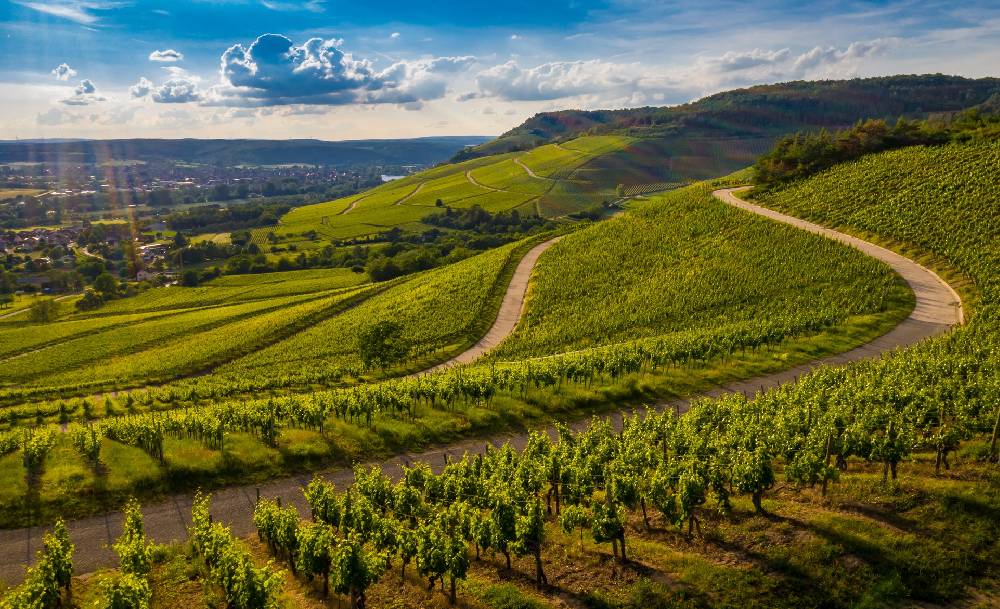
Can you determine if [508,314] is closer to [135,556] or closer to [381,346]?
[381,346]

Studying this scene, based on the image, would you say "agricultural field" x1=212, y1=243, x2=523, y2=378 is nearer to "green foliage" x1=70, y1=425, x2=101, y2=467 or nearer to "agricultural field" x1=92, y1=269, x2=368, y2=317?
"green foliage" x1=70, y1=425, x2=101, y2=467

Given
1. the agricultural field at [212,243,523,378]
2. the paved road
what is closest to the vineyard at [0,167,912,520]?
the agricultural field at [212,243,523,378]

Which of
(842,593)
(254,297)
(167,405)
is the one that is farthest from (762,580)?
(254,297)

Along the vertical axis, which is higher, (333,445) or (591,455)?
(591,455)

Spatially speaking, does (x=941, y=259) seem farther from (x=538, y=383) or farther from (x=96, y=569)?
(x=96, y=569)

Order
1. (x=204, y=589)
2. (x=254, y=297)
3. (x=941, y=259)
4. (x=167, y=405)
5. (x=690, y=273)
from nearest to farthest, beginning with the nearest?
(x=204, y=589)
(x=167, y=405)
(x=941, y=259)
(x=690, y=273)
(x=254, y=297)

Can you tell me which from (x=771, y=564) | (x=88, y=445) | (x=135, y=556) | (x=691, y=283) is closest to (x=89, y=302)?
(x=88, y=445)
